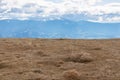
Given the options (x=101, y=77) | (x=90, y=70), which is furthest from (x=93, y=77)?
(x=90, y=70)

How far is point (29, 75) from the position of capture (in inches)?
869

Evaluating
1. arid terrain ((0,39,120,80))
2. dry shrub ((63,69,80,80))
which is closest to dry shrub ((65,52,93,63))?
arid terrain ((0,39,120,80))

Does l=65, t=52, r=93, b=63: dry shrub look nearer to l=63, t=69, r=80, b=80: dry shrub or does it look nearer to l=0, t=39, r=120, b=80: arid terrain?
l=0, t=39, r=120, b=80: arid terrain

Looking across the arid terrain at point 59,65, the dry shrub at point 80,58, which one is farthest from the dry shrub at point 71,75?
the dry shrub at point 80,58

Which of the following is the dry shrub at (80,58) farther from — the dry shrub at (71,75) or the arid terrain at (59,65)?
the dry shrub at (71,75)

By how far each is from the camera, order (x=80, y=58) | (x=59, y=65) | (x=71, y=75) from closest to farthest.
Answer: (x=71, y=75) < (x=59, y=65) < (x=80, y=58)

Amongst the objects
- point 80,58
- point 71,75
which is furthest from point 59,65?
point 71,75

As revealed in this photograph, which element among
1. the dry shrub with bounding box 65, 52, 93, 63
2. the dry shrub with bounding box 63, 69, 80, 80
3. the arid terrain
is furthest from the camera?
the dry shrub with bounding box 65, 52, 93, 63

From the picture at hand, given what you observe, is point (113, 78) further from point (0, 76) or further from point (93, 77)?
point (0, 76)

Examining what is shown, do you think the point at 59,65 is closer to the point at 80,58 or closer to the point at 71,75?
the point at 80,58

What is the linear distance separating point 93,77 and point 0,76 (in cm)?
546

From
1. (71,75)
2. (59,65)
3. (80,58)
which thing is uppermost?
(71,75)

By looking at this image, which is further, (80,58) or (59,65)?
(80,58)

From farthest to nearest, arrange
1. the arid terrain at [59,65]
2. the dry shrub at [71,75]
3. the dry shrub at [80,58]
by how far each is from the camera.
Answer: the dry shrub at [80,58] < the arid terrain at [59,65] < the dry shrub at [71,75]
